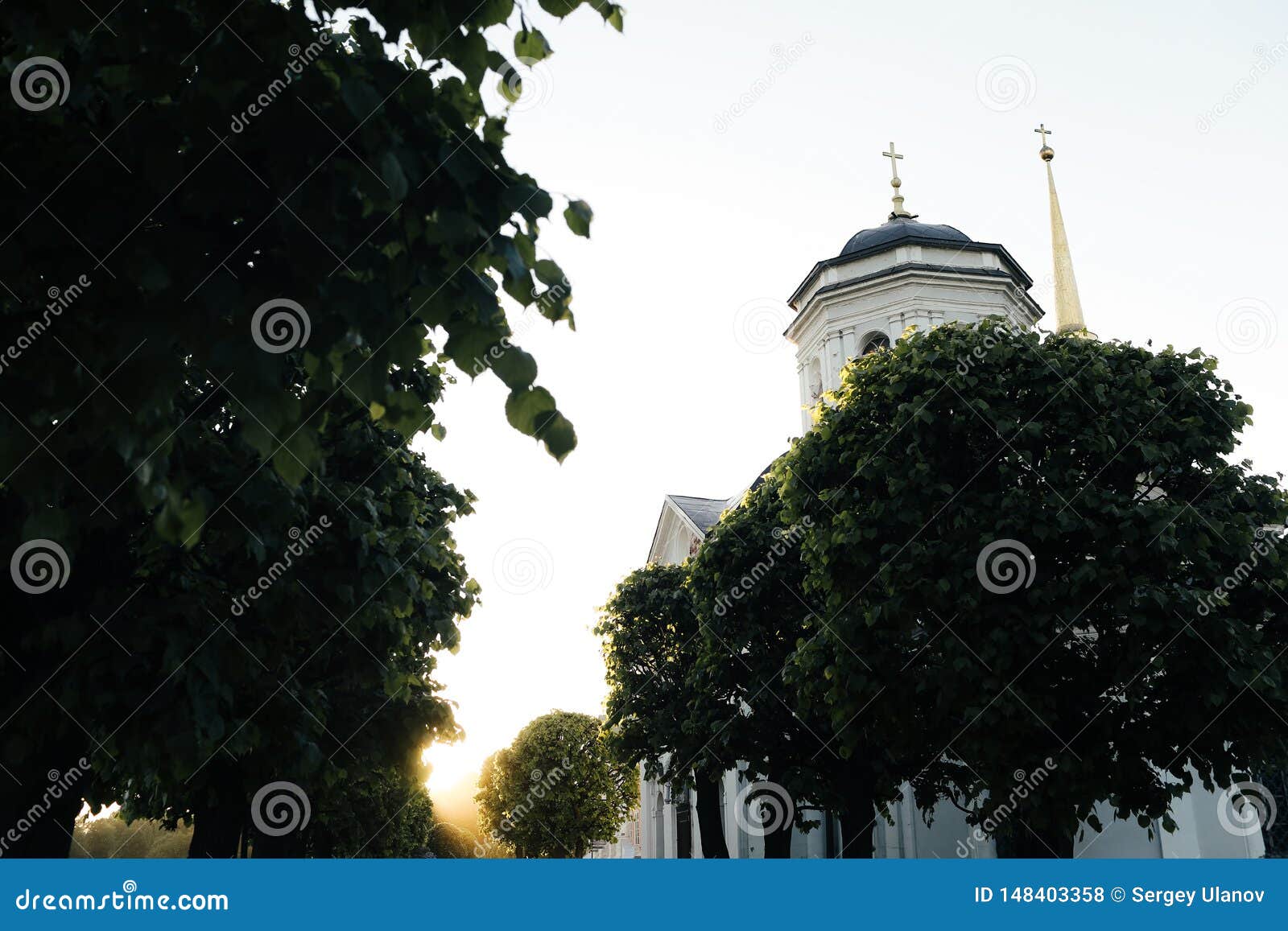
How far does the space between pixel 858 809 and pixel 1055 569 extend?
7823mm

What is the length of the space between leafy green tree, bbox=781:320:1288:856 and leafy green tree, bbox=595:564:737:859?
11468 millimetres

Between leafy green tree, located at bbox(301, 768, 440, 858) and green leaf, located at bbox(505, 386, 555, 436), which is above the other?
leafy green tree, located at bbox(301, 768, 440, 858)

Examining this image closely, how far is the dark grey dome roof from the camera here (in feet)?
122

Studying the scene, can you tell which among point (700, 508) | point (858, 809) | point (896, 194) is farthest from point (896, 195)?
point (858, 809)

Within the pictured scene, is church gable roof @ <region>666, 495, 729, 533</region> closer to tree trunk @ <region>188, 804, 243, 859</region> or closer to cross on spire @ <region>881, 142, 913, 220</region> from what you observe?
cross on spire @ <region>881, 142, 913, 220</region>

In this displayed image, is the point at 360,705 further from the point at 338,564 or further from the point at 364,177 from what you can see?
the point at 364,177

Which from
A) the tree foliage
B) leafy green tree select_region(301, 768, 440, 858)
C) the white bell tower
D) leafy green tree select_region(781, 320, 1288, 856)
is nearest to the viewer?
leafy green tree select_region(781, 320, 1288, 856)

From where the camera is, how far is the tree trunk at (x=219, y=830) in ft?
50.5

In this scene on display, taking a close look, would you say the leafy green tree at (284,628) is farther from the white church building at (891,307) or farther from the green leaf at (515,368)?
the white church building at (891,307)

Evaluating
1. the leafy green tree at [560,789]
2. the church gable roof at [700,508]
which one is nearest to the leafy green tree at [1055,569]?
the church gable roof at [700,508]

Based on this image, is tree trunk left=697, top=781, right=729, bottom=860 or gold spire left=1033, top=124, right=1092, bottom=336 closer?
tree trunk left=697, top=781, right=729, bottom=860

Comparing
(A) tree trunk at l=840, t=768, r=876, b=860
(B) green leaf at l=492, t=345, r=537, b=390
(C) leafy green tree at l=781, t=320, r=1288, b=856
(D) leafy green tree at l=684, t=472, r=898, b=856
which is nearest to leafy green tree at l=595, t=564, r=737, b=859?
(D) leafy green tree at l=684, t=472, r=898, b=856

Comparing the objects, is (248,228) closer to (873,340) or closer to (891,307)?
(891,307)

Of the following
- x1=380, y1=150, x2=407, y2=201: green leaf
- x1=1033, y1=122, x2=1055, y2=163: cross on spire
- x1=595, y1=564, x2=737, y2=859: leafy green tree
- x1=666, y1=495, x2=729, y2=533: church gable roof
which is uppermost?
x1=1033, y1=122, x2=1055, y2=163: cross on spire
